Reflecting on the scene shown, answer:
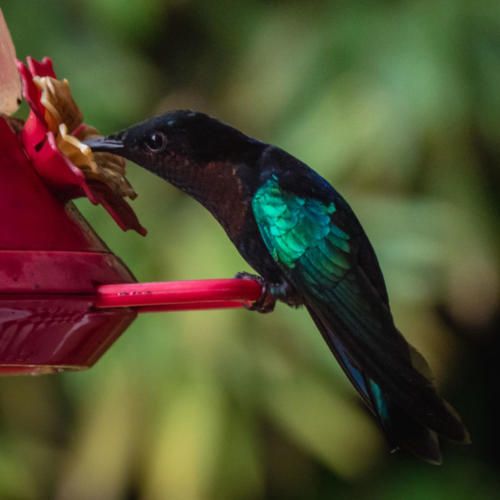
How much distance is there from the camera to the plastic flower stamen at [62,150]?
47.7 inches

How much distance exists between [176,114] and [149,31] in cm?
210

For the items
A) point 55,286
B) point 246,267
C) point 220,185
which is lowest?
point 246,267

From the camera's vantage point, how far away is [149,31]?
3.33m

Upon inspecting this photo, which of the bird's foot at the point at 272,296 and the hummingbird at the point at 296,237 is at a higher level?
the hummingbird at the point at 296,237

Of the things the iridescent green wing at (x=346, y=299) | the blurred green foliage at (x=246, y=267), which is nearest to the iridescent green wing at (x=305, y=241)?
the iridescent green wing at (x=346, y=299)

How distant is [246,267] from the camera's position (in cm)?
280

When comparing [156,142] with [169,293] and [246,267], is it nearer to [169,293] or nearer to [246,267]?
[169,293]

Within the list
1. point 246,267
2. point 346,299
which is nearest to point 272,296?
point 346,299

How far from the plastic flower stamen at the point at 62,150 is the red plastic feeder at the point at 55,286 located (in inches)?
0.9

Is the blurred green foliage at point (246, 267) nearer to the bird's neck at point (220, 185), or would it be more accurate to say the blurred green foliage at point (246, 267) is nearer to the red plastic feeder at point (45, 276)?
the bird's neck at point (220, 185)

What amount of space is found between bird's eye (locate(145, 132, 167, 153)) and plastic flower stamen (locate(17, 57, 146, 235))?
0.07 metres

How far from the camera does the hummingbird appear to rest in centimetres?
121

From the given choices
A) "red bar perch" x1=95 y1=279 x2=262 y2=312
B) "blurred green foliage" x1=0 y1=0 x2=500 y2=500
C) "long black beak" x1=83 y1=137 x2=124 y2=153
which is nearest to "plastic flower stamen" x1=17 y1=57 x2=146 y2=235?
"long black beak" x1=83 y1=137 x2=124 y2=153

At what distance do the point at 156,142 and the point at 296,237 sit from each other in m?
0.27
